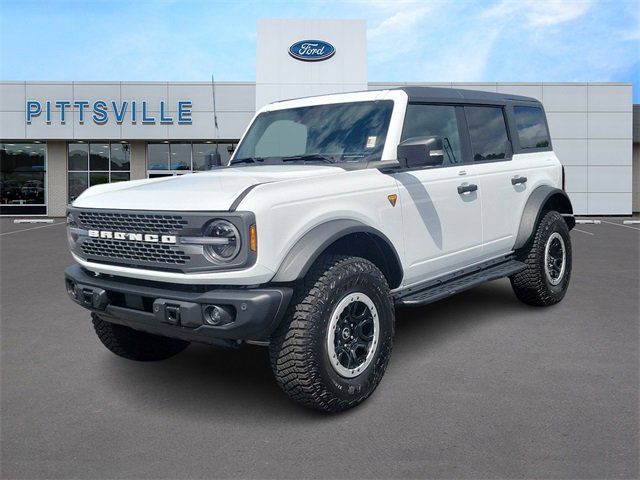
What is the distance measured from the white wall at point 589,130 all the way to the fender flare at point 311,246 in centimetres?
2200

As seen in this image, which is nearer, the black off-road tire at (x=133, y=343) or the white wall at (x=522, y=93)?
the black off-road tire at (x=133, y=343)

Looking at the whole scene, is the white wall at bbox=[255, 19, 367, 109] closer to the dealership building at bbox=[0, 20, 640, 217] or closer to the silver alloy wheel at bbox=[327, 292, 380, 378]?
the dealership building at bbox=[0, 20, 640, 217]

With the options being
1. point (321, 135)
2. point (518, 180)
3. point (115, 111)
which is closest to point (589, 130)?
point (115, 111)

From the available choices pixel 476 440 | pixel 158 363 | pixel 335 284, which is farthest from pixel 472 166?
pixel 158 363

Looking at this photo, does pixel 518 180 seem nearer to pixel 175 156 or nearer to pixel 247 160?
pixel 247 160

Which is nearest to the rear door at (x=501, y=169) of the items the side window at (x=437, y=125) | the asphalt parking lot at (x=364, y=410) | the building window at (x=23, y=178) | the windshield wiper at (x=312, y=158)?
the side window at (x=437, y=125)

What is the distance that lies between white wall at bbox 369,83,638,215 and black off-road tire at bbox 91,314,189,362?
21.5 m

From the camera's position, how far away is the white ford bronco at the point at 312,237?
3.17m

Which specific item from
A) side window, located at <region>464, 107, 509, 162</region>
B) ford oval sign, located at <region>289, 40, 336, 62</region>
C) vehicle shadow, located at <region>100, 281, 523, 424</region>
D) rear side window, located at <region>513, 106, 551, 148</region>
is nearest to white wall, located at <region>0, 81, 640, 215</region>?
ford oval sign, located at <region>289, 40, 336, 62</region>

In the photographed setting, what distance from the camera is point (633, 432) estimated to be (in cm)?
319

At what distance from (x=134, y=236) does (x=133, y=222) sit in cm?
8

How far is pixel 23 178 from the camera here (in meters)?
26.5

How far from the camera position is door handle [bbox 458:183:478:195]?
15.6ft

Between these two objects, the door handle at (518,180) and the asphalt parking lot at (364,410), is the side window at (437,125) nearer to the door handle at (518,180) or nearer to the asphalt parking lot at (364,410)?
the door handle at (518,180)
